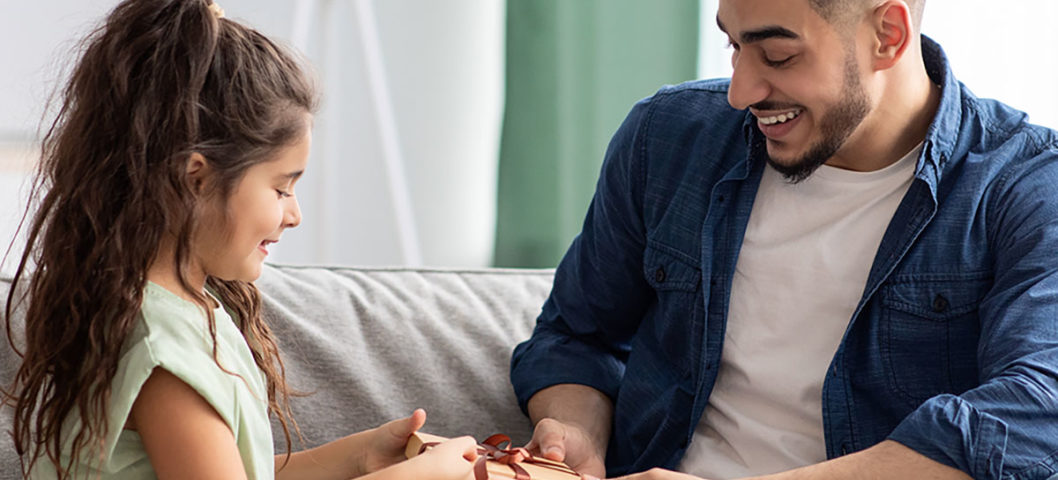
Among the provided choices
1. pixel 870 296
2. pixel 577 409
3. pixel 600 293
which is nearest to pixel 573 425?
pixel 577 409

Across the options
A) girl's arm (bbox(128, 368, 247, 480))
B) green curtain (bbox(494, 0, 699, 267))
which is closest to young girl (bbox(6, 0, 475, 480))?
girl's arm (bbox(128, 368, 247, 480))

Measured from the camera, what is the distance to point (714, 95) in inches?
58.4

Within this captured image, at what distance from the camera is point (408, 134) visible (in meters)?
2.84

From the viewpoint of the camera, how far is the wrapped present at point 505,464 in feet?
3.68

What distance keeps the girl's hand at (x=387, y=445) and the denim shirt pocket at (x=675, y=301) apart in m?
0.37

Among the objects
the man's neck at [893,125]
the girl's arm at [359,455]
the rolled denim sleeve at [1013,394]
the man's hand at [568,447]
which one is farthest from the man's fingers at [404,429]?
the man's neck at [893,125]

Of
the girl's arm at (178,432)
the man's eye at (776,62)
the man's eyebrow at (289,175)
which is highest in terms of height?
the man's eye at (776,62)

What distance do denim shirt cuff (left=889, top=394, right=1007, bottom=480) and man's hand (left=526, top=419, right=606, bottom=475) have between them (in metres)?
0.41

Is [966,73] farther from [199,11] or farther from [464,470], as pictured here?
[199,11]

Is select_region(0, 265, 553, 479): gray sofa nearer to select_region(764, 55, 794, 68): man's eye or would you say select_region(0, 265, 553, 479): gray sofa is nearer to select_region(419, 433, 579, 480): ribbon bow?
select_region(419, 433, 579, 480): ribbon bow

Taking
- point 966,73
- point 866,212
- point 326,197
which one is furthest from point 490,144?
point 866,212

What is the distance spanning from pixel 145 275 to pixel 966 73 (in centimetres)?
166

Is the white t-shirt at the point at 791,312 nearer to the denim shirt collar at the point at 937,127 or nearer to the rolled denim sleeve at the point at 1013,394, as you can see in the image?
the denim shirt collar at the point at 937,127

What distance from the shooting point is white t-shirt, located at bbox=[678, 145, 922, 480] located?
1318 mm
